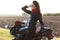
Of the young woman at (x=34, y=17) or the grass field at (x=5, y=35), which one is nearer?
the young woman at (x=34, y=17)

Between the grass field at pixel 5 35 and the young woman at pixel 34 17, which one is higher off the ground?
the young woman at pixel 34 17

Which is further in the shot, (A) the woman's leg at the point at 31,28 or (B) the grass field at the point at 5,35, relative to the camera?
(B) the grass field at the point at 5,35

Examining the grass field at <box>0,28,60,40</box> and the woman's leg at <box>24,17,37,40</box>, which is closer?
the woman's leg at <box>24,17,37,40</box>

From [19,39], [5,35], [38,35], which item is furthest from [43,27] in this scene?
[5,35]

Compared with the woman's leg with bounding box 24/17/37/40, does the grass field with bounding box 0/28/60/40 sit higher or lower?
lower

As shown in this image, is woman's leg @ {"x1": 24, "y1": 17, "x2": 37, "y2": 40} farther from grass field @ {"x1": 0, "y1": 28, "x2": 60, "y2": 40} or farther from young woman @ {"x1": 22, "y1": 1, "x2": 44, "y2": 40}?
grass field @ {"x1": 0, "y1": 28, "x2": 60, "y2": 40}

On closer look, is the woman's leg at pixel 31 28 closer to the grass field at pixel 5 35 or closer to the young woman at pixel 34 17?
the young woman at pixel 34 17

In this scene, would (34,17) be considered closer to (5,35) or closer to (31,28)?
(31,28)

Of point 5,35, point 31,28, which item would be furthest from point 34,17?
point 5,35

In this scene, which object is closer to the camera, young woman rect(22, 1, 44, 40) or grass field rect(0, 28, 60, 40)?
young woman rect(22, 1, 44, 40)

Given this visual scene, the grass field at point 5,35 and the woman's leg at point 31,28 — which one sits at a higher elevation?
the woman's leg at point 31,28

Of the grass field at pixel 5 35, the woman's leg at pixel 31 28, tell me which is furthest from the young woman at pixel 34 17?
the grass field at pixel 5 35

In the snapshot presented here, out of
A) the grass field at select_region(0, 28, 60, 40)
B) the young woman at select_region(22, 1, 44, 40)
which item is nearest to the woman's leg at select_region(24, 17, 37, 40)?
the young woman at select_region(22, 1, 44, 40)

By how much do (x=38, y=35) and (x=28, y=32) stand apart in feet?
1.04
